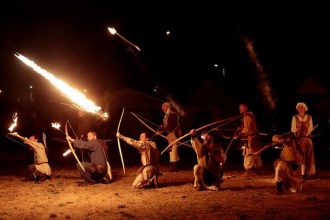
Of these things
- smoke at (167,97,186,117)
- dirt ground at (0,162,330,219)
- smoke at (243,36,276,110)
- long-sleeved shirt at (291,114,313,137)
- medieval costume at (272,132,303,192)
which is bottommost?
dirt ground at (0,162,330,219)

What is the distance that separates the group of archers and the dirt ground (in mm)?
318

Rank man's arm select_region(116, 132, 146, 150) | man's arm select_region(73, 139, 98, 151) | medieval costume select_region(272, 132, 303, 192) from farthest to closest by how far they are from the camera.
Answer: man's arm select_region(73, 139, 98, 151), man's arm select_region(116, 132, 146, 150), medieval costume select_region(272, 132, 303, 192)

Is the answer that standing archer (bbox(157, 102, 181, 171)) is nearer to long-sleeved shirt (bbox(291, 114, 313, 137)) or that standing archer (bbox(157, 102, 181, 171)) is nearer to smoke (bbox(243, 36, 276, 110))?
long-sleeved shirt (bbox(291, 114, 313, 137))

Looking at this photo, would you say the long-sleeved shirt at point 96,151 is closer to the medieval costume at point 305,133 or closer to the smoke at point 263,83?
the medieval costume at point 305,133

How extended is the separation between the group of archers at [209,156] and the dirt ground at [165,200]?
0.32 m

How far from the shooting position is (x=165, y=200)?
32.2 ft

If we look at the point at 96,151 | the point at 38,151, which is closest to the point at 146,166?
the point at 96,151

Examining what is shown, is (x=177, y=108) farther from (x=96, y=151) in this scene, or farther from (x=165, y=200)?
(x=165, y=200)

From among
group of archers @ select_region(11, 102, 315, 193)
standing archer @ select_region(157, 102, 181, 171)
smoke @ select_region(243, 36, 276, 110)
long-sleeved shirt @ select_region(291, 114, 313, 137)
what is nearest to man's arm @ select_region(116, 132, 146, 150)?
group of archers @ select_region(11, 102, 315, 193)

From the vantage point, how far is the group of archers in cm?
1028

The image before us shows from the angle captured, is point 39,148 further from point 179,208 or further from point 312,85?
point 312,85

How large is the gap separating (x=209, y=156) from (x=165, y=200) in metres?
1.63

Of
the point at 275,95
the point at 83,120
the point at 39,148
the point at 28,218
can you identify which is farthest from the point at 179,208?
the point at 275,95

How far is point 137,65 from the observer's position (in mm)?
40938
